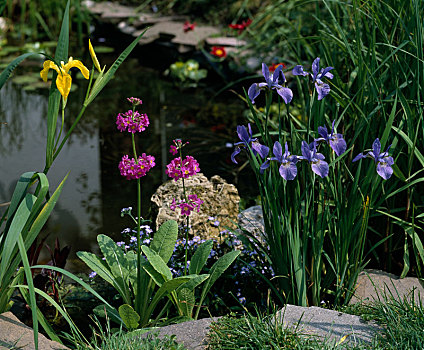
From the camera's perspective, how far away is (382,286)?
2340 mm

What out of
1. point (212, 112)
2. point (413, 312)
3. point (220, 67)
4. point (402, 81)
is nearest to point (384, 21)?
point (402, 81)

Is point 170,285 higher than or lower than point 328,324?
higher

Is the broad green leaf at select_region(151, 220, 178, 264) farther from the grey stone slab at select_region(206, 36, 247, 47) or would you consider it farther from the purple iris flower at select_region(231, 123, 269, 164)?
the grey stone slab at select_region(206, 36, 247, 47)

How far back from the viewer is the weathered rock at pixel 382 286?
7.48 feet

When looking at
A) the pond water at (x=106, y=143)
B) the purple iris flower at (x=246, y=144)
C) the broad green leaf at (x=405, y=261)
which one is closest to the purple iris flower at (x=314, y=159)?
the purple iris flower at (x=246, y=144)

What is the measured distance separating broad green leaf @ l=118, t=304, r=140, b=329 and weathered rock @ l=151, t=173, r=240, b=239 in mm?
791

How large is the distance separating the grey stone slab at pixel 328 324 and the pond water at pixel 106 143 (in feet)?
4.39

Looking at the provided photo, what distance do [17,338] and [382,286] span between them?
146 cm

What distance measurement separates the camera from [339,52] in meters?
3.16

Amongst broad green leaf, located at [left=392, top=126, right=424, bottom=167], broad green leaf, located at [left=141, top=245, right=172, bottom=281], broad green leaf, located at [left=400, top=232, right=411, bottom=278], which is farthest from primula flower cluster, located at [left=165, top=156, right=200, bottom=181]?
broad green leaf, located at [left=400, top=232, right=411, bottom=278]

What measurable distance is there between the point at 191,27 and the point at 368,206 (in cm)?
448

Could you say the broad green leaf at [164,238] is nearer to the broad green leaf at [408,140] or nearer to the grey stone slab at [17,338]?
the grey stone slab at [17,338]

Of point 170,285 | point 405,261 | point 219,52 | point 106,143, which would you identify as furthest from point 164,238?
point 219,52

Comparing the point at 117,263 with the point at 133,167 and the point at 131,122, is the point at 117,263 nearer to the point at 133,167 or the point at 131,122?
the point at 133,167
